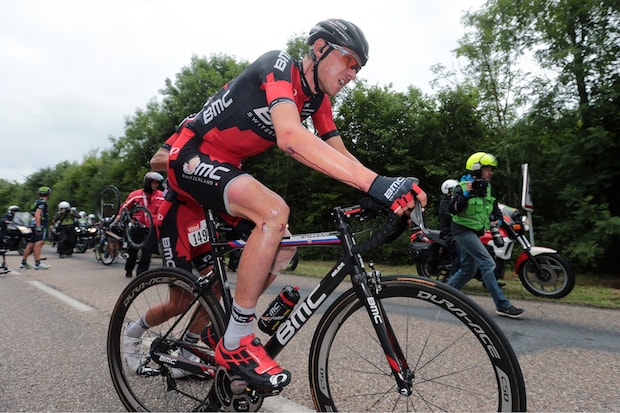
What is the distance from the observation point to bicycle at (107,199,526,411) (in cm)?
164

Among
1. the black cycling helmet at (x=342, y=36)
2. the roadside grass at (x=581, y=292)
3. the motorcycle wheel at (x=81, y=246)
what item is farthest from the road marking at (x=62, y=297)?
the motorcycle wheel at (x=81, y=246)

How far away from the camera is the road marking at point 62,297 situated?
528cm

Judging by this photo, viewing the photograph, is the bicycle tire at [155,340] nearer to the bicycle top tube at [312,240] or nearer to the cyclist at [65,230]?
the bicycle top tube at [312,240]

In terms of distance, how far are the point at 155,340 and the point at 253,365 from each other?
0.88 metres

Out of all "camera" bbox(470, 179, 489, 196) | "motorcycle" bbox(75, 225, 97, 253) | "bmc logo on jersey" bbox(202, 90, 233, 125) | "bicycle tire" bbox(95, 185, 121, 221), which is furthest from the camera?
"motorcycle" bbox(75, 225, 97, 253)

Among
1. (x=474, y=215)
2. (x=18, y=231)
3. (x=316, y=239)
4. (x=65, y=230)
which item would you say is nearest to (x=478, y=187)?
(x=474, y=215)

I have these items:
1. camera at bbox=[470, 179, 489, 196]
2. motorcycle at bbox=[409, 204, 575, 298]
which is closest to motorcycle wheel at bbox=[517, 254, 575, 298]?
motorcycle at bbox=[409, 204, 575, 298]

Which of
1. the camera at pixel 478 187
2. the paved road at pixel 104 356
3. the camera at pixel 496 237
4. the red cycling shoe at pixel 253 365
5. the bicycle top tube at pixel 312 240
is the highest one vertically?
the camera at pixel 478 187

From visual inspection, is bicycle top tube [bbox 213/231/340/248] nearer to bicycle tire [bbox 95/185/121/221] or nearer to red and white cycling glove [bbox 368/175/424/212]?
red and white cycling glove [bbox 368/175/424/212]

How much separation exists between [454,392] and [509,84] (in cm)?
1356

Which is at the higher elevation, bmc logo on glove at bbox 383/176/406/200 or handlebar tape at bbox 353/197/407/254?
bmc logo on glove at bbox 383/176/406/200

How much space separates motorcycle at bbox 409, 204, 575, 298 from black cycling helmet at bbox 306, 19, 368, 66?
4.16 meters

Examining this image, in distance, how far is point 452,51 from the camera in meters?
14.4

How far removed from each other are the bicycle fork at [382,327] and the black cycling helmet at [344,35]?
1.17 metres
